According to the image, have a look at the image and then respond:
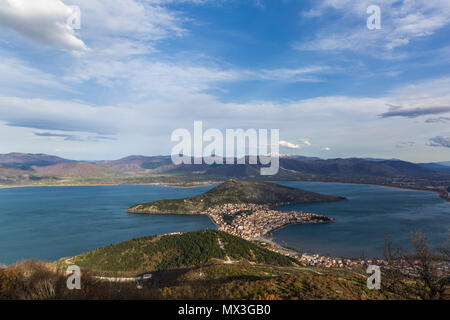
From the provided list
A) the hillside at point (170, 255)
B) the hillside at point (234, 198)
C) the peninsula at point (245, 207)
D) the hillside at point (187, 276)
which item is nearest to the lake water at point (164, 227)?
the peninsula at point (245, 207)

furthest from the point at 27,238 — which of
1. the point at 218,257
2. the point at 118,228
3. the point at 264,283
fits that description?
the point at 264,283

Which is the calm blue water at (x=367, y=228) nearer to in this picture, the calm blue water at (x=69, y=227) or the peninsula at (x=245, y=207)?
the peninsula at (x=245, y=207)

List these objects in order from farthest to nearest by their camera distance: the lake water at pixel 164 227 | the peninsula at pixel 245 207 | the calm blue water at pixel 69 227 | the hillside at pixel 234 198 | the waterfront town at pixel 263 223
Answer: the hillside at pixel 234 198 < the peninsula at pixel 245 207 < the lake water at pixel 164 227 < the calm blue water at pixel 69 227 < the waterfront town at pixel 263 223

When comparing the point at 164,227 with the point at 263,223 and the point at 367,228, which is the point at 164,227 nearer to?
the point at 263,223

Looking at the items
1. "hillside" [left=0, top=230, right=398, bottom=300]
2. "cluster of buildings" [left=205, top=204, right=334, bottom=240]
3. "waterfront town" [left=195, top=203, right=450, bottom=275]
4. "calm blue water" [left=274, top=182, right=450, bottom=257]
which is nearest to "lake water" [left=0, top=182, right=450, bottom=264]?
"calm blue water" [left=274, top=182, right=450, bottom=257]
